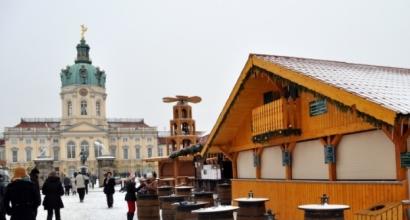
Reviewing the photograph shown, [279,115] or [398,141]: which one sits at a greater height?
[279,115]

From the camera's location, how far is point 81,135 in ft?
327

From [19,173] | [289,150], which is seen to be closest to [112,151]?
[289,150]

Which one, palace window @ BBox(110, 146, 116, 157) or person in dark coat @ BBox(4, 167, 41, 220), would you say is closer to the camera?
person in dark coat @ BBox(4, 167, 41, 220)

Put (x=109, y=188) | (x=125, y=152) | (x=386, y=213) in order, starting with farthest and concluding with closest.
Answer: (x=125, y=152) → (x=109, y=188) → (x=386, y=213)

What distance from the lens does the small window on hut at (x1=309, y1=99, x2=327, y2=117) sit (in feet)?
37.8

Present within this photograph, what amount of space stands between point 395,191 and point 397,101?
147 cm

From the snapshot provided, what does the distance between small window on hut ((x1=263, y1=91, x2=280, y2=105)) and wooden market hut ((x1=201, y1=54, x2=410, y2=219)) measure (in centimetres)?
3

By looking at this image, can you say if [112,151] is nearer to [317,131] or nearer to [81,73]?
[81,73]

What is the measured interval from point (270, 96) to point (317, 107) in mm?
2649

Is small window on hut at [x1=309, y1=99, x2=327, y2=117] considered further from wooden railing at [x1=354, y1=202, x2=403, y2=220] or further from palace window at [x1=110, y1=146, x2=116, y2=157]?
palace window at [x1=110, y1=146, x2=116, y2=157]

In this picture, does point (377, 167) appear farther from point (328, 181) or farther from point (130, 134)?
point (130, 134)

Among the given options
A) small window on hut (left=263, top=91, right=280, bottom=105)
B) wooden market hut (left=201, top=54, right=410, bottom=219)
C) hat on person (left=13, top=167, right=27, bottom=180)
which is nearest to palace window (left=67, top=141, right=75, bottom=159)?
wooden market hut (left=201, top=54, right=410, bottom=219)

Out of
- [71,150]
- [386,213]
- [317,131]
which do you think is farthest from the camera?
[71,150]

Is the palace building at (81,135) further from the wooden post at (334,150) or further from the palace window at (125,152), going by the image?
the wooden post at (334,150)
